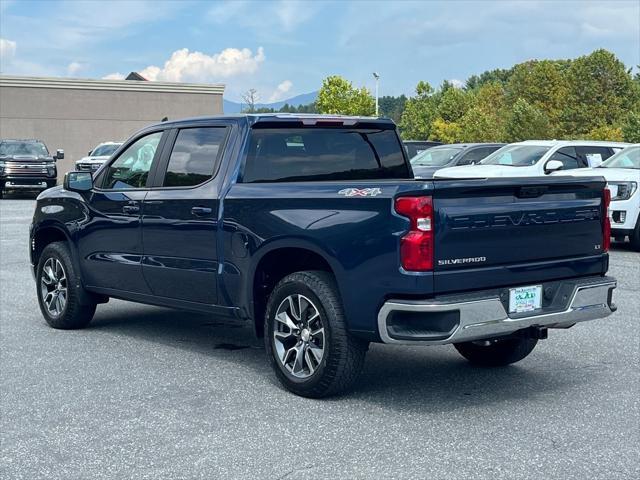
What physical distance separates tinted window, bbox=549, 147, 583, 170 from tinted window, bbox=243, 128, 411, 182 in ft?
37.8

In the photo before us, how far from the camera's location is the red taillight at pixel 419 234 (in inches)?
206

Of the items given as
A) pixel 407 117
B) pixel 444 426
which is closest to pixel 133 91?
pixel 407 117

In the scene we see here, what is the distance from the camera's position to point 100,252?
7840 mm

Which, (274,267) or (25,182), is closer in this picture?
(274,267)

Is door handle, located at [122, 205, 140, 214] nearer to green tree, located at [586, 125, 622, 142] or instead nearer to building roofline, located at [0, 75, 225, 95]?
green tree, located at [586, 125, 622, 142]

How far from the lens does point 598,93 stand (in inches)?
2499

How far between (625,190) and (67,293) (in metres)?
9.27

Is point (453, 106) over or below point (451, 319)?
over

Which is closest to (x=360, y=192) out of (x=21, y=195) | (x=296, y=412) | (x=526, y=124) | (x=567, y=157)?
(x=296, y=412)

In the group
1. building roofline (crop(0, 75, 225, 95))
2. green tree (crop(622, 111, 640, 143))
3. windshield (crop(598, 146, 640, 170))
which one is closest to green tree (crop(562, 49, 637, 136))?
green tree (crop(622, 111, 640, 143))

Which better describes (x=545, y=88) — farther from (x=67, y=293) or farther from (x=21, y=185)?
(x=67, y=293)

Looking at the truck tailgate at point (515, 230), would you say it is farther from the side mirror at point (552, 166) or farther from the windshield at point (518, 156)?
the windshield at point (518, 156)

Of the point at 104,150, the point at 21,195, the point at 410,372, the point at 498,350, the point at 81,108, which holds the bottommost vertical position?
the point at 21,195

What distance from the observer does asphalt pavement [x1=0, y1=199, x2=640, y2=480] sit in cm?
464
